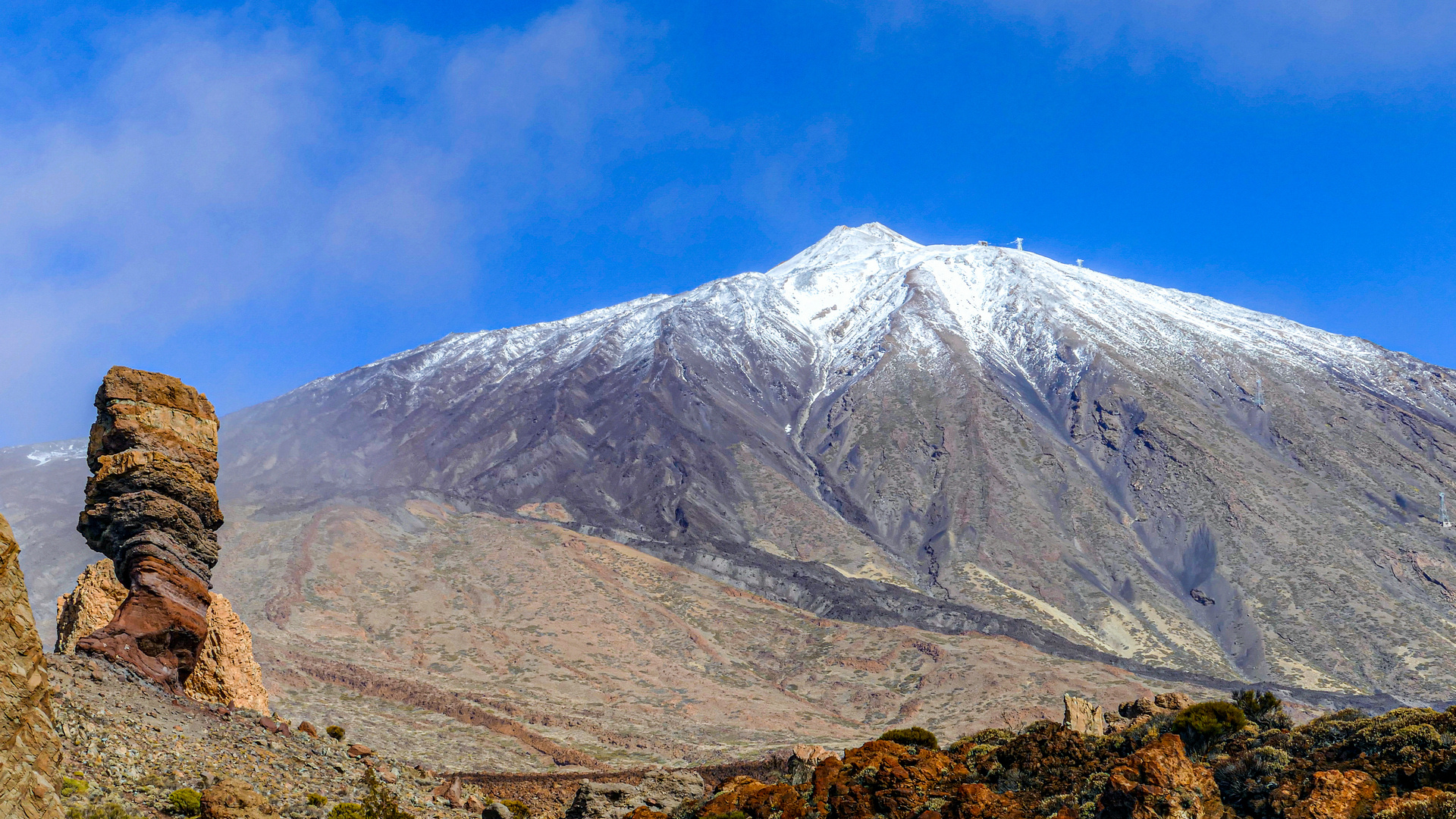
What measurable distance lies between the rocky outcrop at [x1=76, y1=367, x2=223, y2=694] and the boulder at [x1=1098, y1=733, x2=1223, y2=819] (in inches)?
593

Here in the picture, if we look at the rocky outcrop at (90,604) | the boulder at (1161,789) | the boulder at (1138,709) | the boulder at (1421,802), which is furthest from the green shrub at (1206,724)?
the rocky outcrop at (90,604)

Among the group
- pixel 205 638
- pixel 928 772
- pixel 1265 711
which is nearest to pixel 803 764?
pixel 928 772

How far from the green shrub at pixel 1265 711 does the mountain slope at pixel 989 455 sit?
68.6 metres

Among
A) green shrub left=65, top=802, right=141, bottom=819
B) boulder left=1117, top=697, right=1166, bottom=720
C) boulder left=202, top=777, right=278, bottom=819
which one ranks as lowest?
green shrub left=65, top=802, right=141, bottom=819

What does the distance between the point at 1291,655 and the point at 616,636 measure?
6159 cm

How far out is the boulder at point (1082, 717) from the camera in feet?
90.6

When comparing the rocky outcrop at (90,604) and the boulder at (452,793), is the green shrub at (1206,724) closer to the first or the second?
the boulder at (452,793)

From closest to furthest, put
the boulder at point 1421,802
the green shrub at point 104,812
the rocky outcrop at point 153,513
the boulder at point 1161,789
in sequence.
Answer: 1. the green shrub at point 104,812
2. the boulder at point 1421,802
3. the boulder at point 1161,789
4. the rocky outcrop at point 153,513

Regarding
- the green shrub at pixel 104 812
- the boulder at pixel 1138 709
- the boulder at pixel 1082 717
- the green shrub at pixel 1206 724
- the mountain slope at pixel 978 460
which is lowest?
the green shrub at pixel 104 812

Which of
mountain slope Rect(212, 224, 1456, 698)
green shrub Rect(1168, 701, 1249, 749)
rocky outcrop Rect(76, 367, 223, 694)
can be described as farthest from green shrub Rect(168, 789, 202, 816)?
mountain slope Rect(212, 224, 1456, 698)

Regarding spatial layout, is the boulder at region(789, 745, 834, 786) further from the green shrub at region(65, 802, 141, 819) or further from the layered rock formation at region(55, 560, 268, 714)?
the green shrub at region(65, 802, 141, 819)

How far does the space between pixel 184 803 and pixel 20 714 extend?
890cm

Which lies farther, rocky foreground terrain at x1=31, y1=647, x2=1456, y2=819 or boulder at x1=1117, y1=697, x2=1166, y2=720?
boulder at x1=1117, y1=697, x2=1166, y2=720

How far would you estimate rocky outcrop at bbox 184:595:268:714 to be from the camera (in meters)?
19.0
